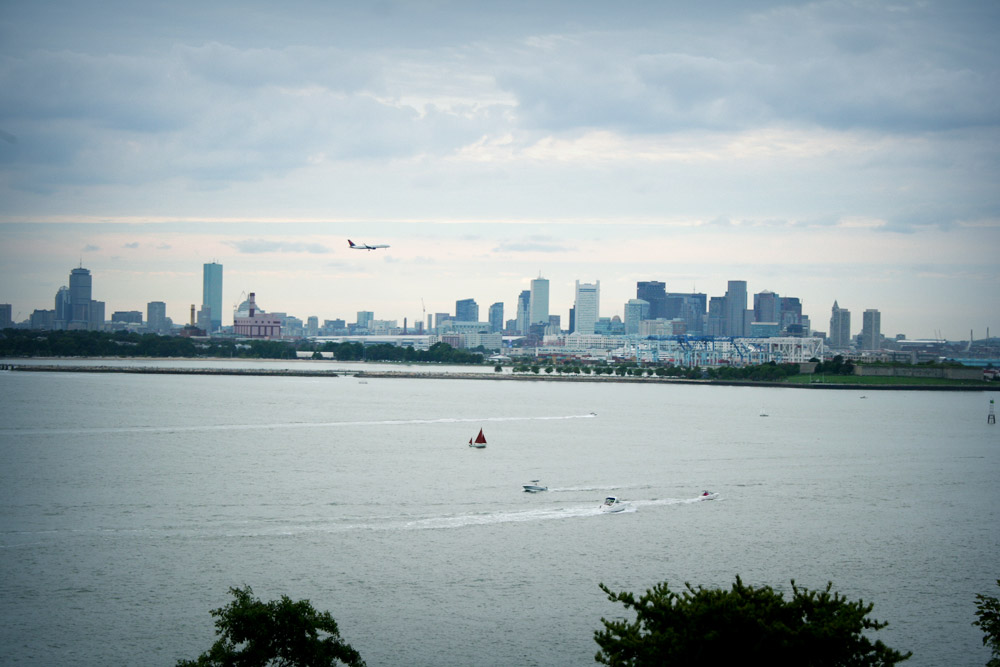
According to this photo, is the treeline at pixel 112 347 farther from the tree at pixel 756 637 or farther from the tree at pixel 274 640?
the tree at pixel 756 637

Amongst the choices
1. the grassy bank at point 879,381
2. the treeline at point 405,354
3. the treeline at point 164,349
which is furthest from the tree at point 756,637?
the treeline at point 405,354

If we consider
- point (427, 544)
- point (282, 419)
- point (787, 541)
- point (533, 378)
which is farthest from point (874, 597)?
point (533, 378)

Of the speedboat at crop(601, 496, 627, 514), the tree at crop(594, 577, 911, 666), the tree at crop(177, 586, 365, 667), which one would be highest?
the tree at crop(594, 577, 911, 666)

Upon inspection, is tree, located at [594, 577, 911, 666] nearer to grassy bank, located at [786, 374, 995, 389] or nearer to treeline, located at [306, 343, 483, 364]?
grassy bank, located at [786, 374, 995, 389]

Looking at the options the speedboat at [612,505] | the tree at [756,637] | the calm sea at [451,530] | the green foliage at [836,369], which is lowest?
the calm sea at [451,530]

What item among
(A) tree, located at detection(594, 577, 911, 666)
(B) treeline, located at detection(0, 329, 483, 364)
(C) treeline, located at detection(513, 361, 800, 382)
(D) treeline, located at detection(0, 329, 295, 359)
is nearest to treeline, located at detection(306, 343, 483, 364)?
(B) treeline, located at detection(0, 329, 483, 364)

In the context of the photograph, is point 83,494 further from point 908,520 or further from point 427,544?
point 908,520

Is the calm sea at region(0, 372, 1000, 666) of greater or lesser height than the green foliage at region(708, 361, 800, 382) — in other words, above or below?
below
